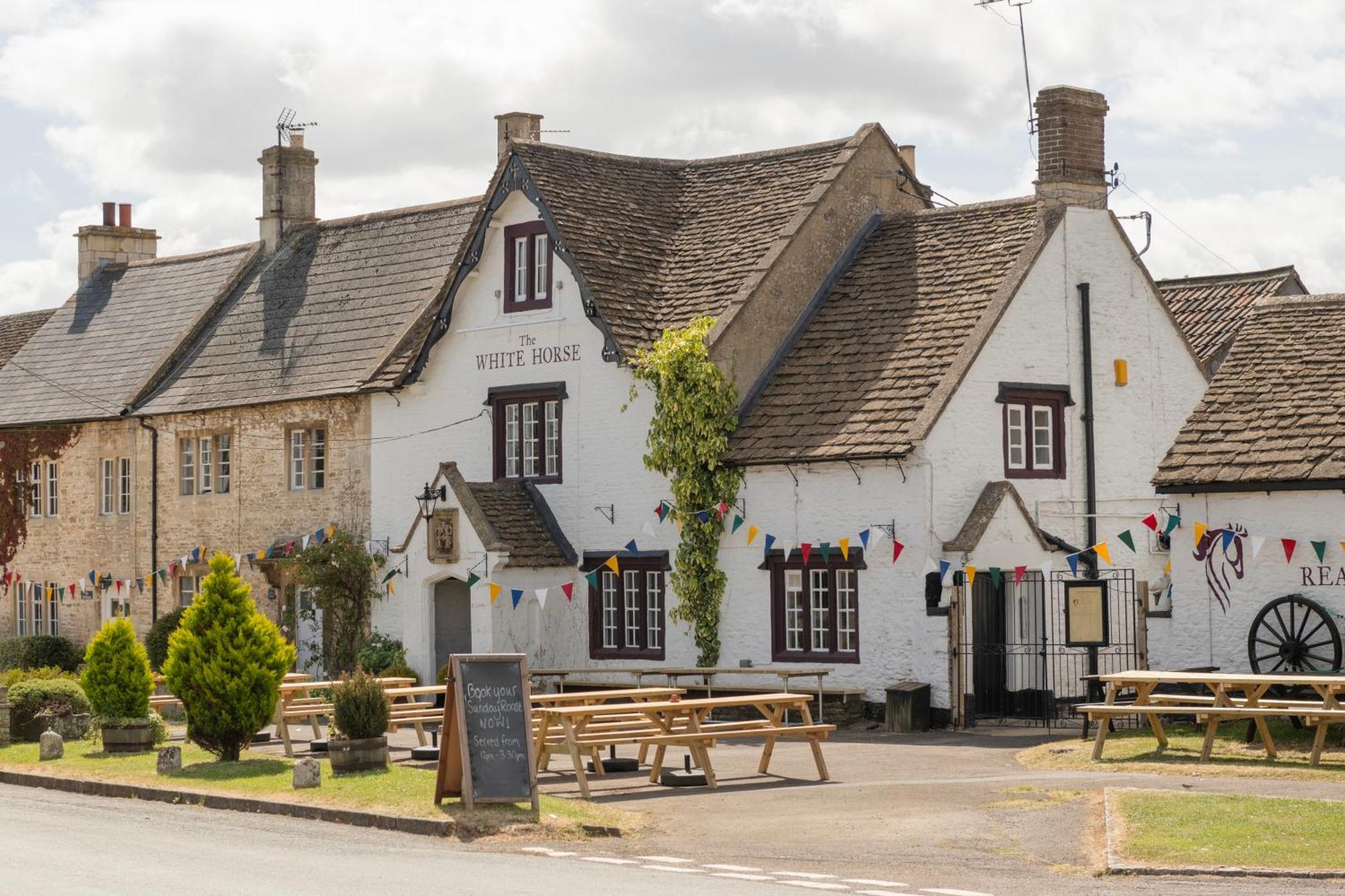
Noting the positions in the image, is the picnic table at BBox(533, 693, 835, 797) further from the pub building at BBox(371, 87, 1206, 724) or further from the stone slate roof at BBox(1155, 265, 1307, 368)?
the stone slate roof at BBox(1155, 265, 1307, 368)

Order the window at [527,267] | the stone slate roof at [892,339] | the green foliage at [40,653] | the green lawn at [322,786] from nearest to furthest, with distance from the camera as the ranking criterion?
1. the green lawn at [322,786]
2. the stone slate roof at [892,339]
3. the window at [527,267]
4. the green foliage at [40,653]

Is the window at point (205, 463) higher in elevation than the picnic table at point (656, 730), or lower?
Answer: higher

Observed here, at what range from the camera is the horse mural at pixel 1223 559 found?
78.0 feet

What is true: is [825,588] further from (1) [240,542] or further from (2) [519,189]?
(1) [240,542]

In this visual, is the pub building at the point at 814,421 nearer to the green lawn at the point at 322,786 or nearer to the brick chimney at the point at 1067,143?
the brick chimney at the point at 1067,143

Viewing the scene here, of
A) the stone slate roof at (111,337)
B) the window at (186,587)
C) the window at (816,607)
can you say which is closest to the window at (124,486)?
the stone slate roof at (111,337)

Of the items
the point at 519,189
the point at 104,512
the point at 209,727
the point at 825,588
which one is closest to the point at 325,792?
the point at 209,727

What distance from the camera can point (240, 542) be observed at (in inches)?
1480

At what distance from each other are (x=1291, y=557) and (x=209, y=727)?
41.3ft

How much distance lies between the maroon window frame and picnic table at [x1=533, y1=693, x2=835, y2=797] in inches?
330

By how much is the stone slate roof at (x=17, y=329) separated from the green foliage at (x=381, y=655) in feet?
65.3

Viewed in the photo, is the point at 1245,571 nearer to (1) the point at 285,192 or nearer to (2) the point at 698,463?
(2) the point at 698,463

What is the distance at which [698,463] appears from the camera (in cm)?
2923

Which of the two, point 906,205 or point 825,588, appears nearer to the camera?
point 825,588
